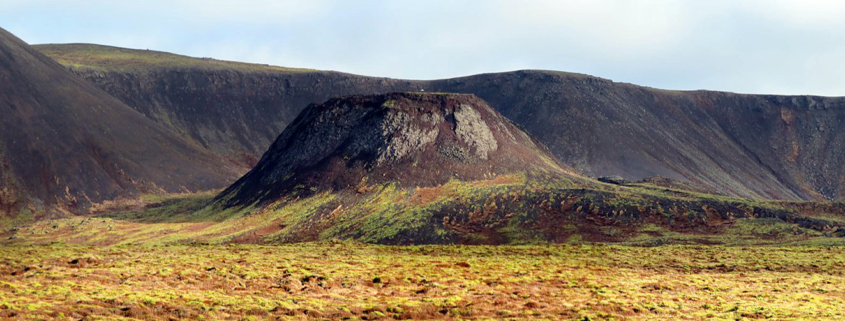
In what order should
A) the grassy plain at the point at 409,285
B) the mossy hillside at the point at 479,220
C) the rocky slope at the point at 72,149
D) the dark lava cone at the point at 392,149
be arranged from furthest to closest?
the rocky slope at the point at 72,149, the dark lava cone at the point at 392,149, the mossy hillside at the point at 479,220, the grassy plain at the point at 409,285

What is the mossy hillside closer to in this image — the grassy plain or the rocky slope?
the rocky slope

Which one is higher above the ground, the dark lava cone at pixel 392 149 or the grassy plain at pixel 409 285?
the dark lava cone at pixel 392 149

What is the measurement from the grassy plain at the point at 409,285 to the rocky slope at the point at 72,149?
74.7 metres

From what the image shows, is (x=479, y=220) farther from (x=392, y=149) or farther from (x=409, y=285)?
(x=409, y=285)

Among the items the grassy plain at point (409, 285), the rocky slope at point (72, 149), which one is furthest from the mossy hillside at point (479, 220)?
the grassy plain at point (409, 285)

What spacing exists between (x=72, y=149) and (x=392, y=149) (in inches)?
2430

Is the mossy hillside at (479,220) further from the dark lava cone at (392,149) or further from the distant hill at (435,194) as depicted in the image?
the dark lava cone at (392,149)

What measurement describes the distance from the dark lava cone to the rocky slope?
26776 mm

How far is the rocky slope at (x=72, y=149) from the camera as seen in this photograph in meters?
134

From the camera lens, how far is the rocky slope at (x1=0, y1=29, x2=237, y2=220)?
→ 439 feet

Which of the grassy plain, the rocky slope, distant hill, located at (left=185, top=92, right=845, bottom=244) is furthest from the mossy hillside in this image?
the grassy plain

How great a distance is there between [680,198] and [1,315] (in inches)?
3659

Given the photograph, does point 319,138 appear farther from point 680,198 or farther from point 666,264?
point 666,264

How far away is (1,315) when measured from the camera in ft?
110
